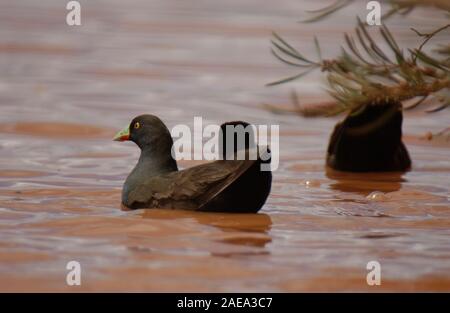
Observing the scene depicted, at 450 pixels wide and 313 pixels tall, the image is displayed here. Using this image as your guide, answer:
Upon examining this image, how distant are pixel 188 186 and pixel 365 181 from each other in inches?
100.0

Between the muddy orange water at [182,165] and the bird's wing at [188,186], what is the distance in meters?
0.10

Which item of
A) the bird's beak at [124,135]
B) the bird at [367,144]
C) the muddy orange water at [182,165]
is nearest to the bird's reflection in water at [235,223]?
the muddy orange water at [182,165]

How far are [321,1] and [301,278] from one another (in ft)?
52.5

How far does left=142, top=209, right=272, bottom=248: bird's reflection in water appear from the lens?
329 inches

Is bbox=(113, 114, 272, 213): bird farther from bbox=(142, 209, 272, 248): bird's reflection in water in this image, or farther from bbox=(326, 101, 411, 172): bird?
bbox=(326, 101, 411, 172): bird

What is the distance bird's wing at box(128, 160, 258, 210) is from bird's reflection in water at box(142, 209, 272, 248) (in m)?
0.08

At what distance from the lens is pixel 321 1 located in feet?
75.6

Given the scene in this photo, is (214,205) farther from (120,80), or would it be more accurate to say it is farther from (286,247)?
(120,80)

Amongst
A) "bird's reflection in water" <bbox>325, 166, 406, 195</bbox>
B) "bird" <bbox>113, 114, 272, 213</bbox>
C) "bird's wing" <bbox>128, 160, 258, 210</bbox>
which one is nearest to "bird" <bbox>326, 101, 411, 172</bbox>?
"bird's reflection in water" <bbox>325, 166, 406, 195</bbox>

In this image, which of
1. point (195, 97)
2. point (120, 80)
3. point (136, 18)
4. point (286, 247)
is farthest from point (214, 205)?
point (136, 18)

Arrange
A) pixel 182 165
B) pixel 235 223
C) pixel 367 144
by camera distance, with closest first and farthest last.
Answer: pixel 235 223, pixel 182 165, pixel 367 144

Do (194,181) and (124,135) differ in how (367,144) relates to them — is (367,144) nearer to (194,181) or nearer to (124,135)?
(124,135)

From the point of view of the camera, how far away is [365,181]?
11039 millimetres

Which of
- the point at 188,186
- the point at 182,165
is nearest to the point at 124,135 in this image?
the point at 188,186
